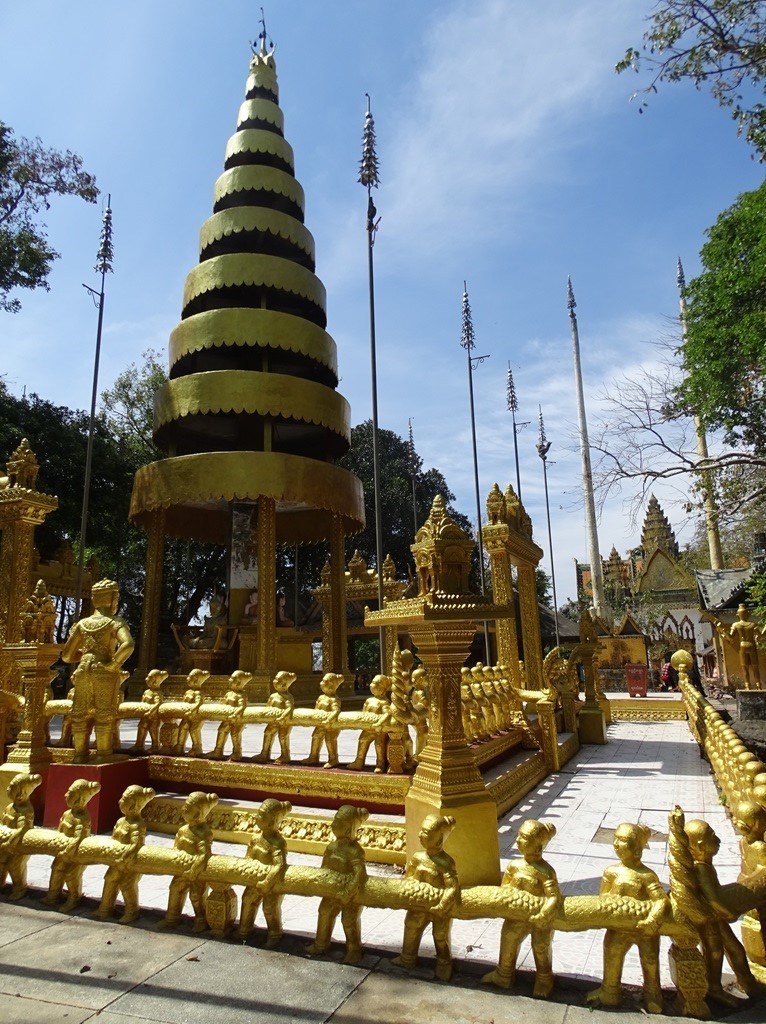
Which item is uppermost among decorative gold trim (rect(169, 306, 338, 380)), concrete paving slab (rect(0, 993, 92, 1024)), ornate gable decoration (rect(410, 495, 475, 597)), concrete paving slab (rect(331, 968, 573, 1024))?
decorative gold trim (rect(169, 306, 338, 380))

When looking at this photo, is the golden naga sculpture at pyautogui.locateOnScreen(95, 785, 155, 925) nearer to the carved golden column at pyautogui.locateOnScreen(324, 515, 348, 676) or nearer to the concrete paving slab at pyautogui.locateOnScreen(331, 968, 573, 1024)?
the concrete paving slab at pyautogui.locateOnScreen(331, 968, 573, 1024)

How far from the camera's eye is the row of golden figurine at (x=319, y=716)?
633 centimetres

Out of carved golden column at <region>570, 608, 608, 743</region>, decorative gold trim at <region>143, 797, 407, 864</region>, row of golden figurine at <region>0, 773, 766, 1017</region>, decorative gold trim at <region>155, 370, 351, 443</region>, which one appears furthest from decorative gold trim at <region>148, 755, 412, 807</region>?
decorative gold trim at <region>155, 370, 351, 443</region>

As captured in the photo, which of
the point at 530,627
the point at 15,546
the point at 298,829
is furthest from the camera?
the point at 530,627

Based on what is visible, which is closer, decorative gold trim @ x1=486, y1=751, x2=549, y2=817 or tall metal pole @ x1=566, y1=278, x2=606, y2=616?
decorative gold trim @ x1=486, y1=751, x2=549, y2=817

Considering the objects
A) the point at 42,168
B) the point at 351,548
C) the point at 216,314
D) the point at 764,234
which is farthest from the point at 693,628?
the point at 42,168

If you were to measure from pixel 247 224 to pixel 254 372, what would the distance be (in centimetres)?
516

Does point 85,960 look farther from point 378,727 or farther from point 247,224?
point 247,224

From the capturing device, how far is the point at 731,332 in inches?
621

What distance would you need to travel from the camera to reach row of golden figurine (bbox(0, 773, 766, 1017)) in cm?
312

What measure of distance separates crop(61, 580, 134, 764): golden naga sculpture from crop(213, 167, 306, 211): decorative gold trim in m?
16.4

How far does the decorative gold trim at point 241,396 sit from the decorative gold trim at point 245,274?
122 inches

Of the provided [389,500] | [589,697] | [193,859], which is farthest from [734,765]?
[389,500]

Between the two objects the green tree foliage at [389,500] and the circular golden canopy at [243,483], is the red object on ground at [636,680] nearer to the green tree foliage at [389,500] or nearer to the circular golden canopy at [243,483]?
the circular golden canopy at [243,483]
